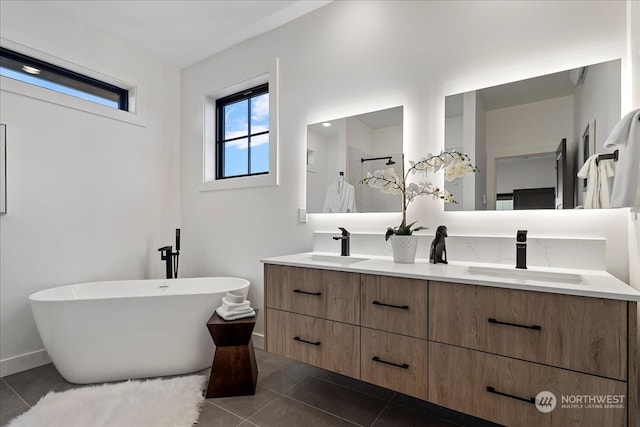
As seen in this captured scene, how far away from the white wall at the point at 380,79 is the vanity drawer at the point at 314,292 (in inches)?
24.4

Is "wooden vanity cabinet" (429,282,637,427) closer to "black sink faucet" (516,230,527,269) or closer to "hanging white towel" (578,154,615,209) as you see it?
"black sink faucet" (516,230,527,269)

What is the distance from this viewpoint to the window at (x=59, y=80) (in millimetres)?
2365

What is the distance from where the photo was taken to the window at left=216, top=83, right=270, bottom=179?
2.95 meters

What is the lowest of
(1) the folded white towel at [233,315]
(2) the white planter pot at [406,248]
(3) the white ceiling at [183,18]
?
(1) the folded white towel at [233,315]

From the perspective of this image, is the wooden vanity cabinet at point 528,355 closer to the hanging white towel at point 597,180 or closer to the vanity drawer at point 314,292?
the vanity drawer at point 314,292

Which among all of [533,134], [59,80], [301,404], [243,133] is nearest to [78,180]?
[59,80]

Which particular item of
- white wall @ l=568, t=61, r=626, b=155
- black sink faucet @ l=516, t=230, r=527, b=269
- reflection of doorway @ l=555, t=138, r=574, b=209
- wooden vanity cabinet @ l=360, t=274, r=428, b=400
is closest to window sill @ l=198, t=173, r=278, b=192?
wooden vanity cabinet @ l=360, t=274, r=428, b=400

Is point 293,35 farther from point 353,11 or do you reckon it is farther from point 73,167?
point 73,167

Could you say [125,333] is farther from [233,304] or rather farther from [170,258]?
[170,258]

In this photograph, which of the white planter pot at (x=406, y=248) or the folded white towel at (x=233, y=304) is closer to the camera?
the white planter pot at (x=406, y=248)

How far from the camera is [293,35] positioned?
8.50 ft

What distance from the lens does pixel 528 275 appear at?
5.00 feet

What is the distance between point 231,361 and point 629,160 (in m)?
2.22

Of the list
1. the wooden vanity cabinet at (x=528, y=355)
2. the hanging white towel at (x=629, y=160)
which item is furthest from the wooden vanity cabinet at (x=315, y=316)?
the hanging white towel at (x=629, y=160)
